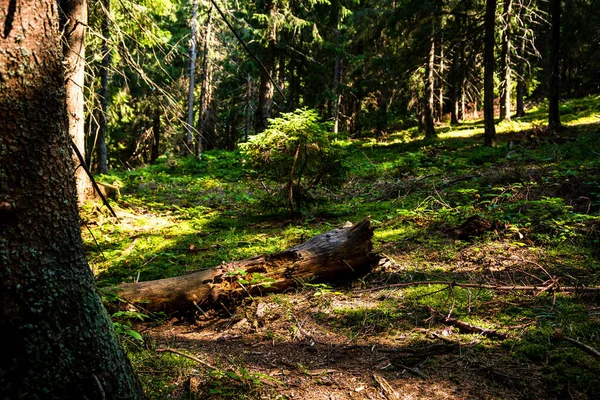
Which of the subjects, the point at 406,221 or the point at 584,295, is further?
the point at 406,221

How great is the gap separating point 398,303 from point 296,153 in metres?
3.35

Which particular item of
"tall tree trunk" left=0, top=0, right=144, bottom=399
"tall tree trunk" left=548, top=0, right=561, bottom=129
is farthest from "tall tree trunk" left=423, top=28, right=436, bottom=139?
"tall tree trunk" left=0, top=0, right=144, bottom=399

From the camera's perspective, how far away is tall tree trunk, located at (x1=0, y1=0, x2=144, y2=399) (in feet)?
4.58

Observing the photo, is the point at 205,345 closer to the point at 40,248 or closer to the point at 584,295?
the point at 40,248

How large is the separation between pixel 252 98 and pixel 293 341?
77.6 ft

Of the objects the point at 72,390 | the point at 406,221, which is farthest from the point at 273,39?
the point at 72,390

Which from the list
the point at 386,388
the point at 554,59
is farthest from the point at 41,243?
the point at 554,59

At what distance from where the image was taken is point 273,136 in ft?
20.1

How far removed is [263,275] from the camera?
157 inches

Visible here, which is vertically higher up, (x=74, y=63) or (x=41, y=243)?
(x=74, y=63)

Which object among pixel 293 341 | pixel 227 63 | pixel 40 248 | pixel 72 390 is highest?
pixel 227 63

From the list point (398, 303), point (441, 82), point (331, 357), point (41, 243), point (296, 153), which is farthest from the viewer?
point (441, 82)

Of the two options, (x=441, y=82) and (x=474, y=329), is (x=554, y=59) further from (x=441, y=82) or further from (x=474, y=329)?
(x=474, y=329)

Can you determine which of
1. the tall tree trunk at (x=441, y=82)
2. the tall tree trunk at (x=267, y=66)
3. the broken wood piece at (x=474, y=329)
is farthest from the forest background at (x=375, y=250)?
the tall tree trunk at (x=441, y=82)
